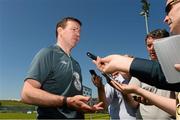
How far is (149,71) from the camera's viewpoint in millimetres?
1922

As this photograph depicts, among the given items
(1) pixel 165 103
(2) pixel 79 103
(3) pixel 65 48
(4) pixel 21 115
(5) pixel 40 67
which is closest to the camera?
(1) pixel 165 103

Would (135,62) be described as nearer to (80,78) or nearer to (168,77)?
(168,77)

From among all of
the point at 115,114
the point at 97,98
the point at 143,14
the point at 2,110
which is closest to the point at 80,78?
the point at 97,98

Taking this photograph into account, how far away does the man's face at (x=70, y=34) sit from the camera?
14.8 feet

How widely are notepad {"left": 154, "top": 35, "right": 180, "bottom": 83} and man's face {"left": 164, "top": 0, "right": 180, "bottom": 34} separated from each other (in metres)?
0.22

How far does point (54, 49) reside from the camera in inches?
171

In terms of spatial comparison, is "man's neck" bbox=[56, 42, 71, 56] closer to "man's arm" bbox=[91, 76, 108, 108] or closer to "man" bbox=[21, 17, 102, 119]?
"man" bbox=[21, 17, 102, 119]

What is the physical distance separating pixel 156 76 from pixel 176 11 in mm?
393

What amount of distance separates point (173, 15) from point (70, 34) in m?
2.53

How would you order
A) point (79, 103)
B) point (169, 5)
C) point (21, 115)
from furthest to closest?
point (21, 115) → point (79, 103) → point (169, 5)

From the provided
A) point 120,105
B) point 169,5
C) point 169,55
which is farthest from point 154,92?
point 169,55

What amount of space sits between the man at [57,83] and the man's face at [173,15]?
1821mm

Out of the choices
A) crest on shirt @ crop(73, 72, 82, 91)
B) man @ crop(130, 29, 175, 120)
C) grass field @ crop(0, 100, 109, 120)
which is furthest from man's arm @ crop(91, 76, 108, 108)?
grass field @ crop(0, 100, 109, 120)

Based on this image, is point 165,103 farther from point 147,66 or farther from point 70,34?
point 70,34
